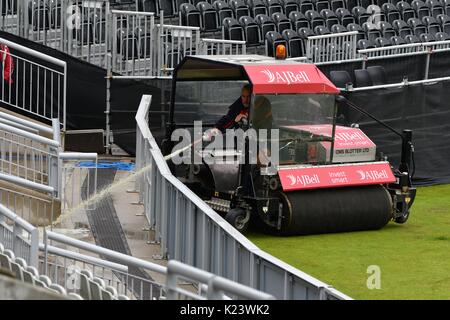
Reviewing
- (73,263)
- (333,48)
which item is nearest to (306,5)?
(333,48)

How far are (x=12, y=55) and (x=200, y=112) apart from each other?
8.95ft

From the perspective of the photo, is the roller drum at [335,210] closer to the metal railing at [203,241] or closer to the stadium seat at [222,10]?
the metal railing at [203,241]

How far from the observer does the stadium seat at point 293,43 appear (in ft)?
79.6

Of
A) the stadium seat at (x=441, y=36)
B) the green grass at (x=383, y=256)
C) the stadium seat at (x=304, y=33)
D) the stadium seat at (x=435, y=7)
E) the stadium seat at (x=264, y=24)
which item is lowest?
the green grass at (x=383, y=256)

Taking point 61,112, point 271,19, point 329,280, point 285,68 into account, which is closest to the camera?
point 329,280

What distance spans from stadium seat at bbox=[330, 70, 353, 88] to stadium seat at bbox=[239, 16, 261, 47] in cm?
316

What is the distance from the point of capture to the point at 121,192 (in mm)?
17172

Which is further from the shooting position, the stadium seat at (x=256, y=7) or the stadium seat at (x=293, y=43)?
the stadium seat at (x=256, y=7)

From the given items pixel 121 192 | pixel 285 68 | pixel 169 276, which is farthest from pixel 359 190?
pixel 169 276

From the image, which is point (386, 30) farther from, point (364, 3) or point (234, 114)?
point (234, 114)

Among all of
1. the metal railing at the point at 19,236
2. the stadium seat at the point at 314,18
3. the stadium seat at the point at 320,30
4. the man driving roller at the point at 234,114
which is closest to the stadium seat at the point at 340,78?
the stadium seat at the point at 320,30

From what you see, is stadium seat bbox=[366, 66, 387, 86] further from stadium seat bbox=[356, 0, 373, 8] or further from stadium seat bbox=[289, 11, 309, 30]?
stadium seat bbox=[356, 0, 373, 8]

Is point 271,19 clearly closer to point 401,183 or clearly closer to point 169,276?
point 401,183

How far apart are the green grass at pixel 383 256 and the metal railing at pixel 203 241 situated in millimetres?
1732
